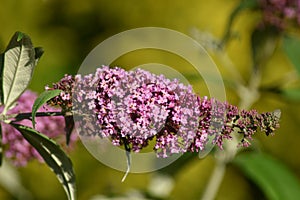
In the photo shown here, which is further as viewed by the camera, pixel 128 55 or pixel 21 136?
pixel 128 55

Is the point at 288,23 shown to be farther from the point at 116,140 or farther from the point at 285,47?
the point at 116,140

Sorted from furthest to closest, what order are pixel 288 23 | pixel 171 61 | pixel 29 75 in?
1. pixel 171 61
2. pixel 288 23
3. pixel 29 75

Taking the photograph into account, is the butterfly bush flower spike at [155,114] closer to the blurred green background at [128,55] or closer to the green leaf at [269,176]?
the green leaf at [269,176]

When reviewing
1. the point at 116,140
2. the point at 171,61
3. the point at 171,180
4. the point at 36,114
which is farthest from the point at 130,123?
the point at 171,61

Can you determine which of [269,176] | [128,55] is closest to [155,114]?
[269,176]

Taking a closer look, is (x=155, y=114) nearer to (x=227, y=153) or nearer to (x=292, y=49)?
(x=227, y=153)

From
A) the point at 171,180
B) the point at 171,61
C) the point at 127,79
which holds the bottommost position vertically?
the point at 127,79
